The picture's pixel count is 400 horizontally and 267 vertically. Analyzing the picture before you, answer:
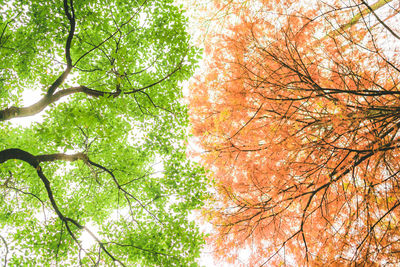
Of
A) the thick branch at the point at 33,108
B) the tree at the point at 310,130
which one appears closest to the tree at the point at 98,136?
the thick branch at the point at 33,108

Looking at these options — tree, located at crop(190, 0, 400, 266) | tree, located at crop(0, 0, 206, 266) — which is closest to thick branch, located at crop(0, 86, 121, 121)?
tree, located at crop(0, 0, 206, 266)

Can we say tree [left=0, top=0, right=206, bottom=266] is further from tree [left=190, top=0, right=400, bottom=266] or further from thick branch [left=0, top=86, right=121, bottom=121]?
tree [left=190, top=0, right=400, bottom=266]

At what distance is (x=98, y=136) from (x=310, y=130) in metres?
5.14

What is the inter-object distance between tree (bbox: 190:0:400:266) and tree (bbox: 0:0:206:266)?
48.2 inches

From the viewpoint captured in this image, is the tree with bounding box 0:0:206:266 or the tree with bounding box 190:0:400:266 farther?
the tree with bounding box 0:0:206:266

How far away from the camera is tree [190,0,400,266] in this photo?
130 inches

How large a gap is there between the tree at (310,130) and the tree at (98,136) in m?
1.23

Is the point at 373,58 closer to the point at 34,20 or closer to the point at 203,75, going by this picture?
the point at 203,75

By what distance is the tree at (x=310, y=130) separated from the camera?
10.8 ft

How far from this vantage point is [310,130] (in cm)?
412

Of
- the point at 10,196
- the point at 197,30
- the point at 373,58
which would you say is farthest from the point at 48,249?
the point at 373,58

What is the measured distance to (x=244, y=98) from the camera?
178 inches

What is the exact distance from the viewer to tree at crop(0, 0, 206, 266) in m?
4.23

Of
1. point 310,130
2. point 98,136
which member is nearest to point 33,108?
point 98,136
